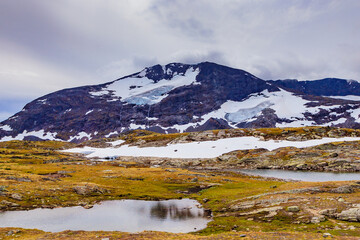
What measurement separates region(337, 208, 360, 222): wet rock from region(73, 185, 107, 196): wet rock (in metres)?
46.5

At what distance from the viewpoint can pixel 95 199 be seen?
50375mm

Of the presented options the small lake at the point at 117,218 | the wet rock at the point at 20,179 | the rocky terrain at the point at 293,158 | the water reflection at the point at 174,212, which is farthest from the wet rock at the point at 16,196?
the rocky terrain at the point at 293,158

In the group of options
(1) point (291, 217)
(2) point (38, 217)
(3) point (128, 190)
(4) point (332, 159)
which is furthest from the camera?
(4) point (332, 159)

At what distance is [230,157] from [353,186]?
90010 mm

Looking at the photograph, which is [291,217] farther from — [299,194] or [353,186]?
[353,186]

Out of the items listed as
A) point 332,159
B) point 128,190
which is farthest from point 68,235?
point 332,159

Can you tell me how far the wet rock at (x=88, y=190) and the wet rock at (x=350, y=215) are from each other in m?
46.5

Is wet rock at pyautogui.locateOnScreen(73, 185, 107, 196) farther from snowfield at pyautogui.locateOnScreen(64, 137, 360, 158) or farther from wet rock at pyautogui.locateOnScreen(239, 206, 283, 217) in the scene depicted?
snowfield at pyautogui.locateOnScreen(64, 137, 360, 158)

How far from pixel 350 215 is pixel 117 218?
32.2 meters

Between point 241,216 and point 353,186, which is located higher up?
point 353,186

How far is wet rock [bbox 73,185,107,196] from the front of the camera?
53.7m

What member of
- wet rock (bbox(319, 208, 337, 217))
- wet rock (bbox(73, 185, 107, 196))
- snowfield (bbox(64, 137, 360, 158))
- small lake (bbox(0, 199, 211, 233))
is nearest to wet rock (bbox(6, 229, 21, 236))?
small lake (bbox(0, 199, 211, 233))

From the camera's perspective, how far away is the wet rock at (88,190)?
53725 millimetres

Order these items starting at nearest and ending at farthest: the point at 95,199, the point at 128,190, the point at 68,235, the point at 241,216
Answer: the point at 68,235 → the point at 241,216 → the point at 95,199 → the point at 128,190
